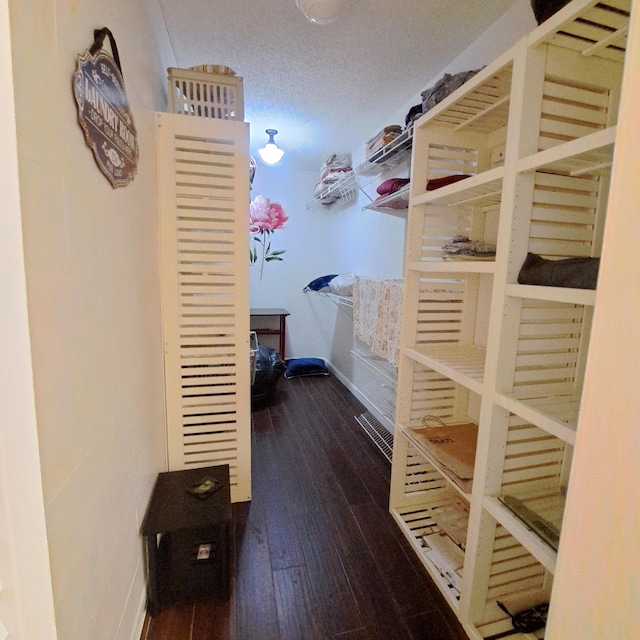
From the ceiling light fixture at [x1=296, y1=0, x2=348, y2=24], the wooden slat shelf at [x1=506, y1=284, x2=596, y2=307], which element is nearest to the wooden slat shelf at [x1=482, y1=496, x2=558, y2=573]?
the wooden slat shelf at [x1=506, y1=284, x2=596, y2=307]

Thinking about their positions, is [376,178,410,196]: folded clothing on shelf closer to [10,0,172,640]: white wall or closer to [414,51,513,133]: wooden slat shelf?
[414,51,513,133]: wooden slat shelf

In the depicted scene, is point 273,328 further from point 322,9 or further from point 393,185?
point 322,9

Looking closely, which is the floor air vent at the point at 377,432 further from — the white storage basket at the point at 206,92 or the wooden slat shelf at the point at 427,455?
the white storage basket at the point at 206,92

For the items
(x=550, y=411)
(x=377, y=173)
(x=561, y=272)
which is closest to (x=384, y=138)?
(x=377, y=173)

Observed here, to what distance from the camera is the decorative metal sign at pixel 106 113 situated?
75cm

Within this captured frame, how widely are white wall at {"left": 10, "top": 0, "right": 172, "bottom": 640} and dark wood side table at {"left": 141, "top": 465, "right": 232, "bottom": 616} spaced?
0.19 ft

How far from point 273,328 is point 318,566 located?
279 cm

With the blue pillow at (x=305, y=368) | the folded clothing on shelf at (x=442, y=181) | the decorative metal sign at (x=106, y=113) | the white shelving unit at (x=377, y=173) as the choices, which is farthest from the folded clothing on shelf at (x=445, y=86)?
the blue pillow at (x=305, y=368)

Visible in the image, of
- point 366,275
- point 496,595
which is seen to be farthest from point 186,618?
point 366,275

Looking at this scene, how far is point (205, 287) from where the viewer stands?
1.62 m

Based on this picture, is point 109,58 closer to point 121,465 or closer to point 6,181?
point 6,181

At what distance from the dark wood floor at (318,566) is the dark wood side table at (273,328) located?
1.48m

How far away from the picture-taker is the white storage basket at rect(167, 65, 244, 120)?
5.14ft

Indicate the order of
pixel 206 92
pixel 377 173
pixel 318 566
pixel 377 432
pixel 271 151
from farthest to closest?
pixel 271 151, pixel 377 173, pixel 377 432, pixel 206 92, pixel 318 566
